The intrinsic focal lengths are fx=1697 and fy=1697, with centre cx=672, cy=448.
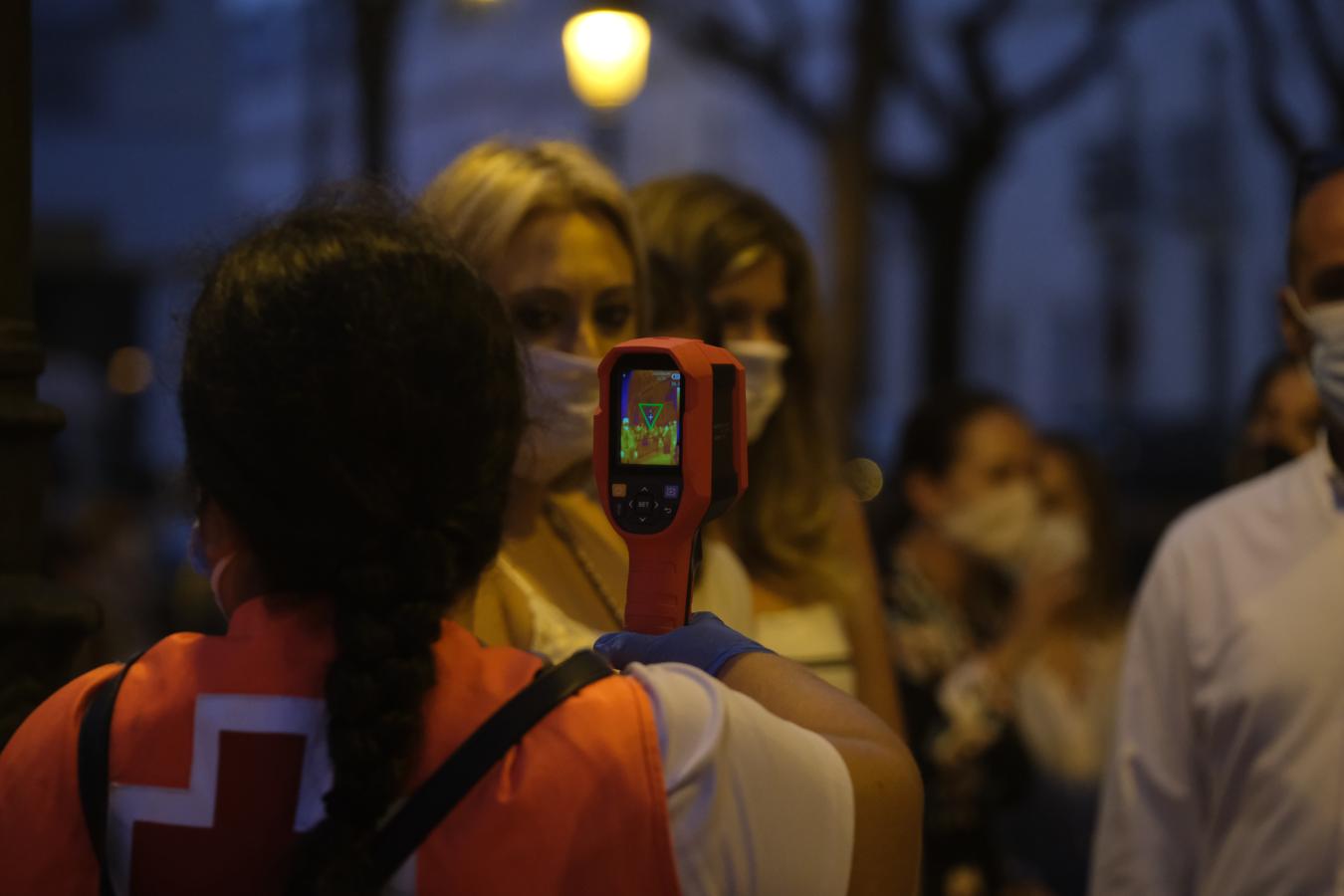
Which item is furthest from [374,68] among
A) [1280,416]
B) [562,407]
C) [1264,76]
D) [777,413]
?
[562,407]

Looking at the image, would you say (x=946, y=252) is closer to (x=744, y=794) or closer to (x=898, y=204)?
(x=898, y=204)

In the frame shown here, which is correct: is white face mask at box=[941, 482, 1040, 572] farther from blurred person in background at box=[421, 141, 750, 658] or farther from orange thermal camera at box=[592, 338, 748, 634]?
orange thermal camera at box=[592, 338, 748, 634]

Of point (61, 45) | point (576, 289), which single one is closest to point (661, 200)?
point (576, 289)

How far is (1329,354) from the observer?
2619 mm

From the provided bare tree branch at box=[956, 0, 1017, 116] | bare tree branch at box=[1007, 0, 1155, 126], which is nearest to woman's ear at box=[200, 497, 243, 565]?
bare tree branch at box=[956, 0, 1017, 116]

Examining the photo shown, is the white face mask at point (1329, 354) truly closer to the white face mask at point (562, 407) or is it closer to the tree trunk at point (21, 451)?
the white face mask at point (562, 407)

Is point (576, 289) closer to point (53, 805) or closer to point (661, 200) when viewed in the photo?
point (661, 200)

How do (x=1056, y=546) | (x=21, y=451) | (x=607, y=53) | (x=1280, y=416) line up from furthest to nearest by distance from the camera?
(x=607, y=53) → (x=1056, y=546) → (x=1280, y=416) → (x=21, y=451)

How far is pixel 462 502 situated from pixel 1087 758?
14.1 ft

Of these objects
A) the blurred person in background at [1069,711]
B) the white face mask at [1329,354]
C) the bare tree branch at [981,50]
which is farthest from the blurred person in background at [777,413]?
the bare tree branch at [981,50]

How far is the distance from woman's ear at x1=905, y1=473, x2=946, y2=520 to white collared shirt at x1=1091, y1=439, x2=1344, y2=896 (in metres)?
1.96

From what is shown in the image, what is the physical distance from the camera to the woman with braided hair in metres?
1.43

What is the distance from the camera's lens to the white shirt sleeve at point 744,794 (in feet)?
4.76

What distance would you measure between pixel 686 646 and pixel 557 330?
2.75 feet
